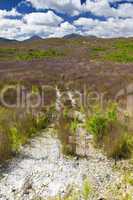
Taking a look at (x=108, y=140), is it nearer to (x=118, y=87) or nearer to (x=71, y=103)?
(x=71, y=103)

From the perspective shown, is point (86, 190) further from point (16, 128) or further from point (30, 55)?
point (30, 55)

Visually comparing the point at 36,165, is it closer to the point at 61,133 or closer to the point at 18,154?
the point at 18,154

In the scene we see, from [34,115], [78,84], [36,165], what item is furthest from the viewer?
[78,84]

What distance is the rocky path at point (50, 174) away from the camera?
7.43m

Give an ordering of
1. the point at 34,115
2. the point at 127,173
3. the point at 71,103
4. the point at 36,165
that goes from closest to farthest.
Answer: the point at 127,173, the point at 36,165, the point at 34,115, the point at 71,103

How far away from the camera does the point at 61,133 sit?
34.6 ft

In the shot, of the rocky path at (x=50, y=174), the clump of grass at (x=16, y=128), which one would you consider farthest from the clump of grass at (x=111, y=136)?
the clump of grass at (x=16, y=128)

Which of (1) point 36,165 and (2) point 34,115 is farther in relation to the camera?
(2) point 34,115


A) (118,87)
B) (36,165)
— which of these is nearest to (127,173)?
(36,165)

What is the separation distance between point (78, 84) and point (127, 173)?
1801 cm

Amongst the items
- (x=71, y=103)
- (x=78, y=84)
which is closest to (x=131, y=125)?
(x=71, y=103)

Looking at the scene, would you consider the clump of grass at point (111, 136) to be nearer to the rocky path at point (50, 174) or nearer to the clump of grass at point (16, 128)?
the rocky path at point (50, 174)

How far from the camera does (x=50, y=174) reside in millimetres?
8312

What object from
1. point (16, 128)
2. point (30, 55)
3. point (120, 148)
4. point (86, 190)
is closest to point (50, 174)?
point (86, 190)
